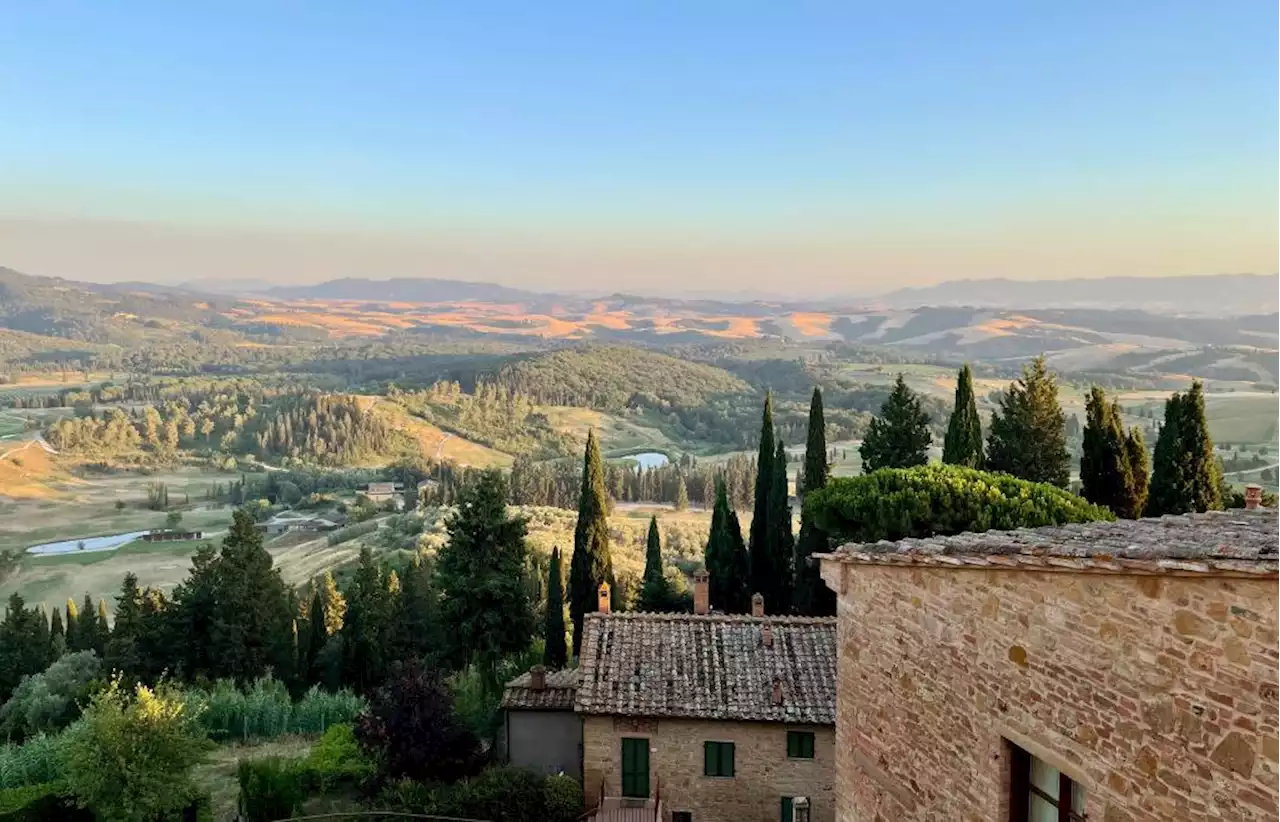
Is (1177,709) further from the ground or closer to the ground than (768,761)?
further from the ground

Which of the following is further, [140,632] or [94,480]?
[94,480]

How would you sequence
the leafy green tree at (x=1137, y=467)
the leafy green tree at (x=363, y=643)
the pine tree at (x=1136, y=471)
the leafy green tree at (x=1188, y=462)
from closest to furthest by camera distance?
the leafy green tree at (x=1188, y=462) → the pine tree at (x=1136, y=471) → the leafy green tree at (x=1137, y=467) → the leafy green tree at (x=363, y=643)

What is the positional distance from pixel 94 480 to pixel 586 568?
12255 cm

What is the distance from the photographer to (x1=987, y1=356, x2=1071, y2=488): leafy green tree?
27688 mm

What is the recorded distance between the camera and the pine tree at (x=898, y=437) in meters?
29.5

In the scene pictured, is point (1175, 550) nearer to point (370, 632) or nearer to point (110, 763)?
point (110, 763)

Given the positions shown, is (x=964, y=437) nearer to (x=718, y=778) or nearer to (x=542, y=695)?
(x=718, y=778)

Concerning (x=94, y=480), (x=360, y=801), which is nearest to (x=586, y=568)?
(x=360, y=801)

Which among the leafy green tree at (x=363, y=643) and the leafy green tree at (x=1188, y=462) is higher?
the leafy green tree at (x=1188, y=462)

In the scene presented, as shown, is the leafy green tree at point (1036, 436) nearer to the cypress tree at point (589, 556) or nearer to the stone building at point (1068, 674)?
the cypress tree at point (589, 556)

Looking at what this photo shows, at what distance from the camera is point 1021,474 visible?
90.7 feet

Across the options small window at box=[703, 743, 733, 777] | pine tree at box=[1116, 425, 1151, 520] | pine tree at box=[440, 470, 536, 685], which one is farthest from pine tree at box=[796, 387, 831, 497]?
small window at box=[703, 743, 733, 777]

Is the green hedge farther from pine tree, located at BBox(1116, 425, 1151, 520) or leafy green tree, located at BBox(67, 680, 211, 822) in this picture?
leafy green tree, located at BBox(67, 680, 211, 822)

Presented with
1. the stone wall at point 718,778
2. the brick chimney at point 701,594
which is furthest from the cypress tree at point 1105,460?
the stone wall at point 718,778
